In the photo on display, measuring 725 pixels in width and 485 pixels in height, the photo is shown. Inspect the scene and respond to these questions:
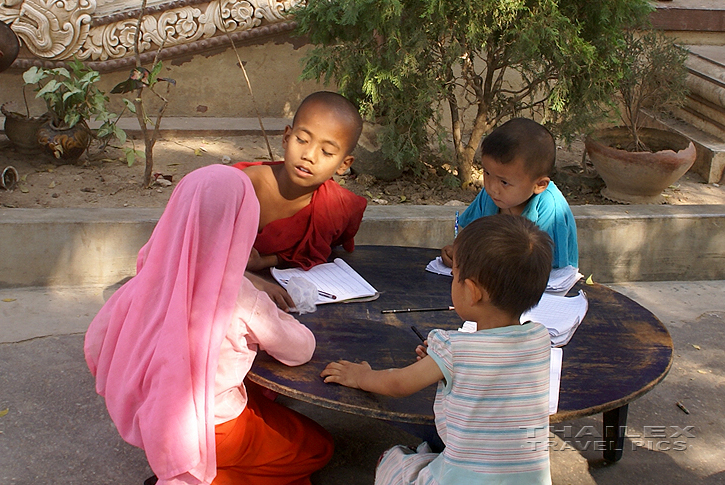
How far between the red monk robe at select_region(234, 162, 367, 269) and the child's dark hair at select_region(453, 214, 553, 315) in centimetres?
131

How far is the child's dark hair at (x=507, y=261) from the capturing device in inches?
69.2

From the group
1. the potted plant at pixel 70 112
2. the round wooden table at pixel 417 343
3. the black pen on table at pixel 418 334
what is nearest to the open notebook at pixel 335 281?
the round wooden table at pixel 417 343

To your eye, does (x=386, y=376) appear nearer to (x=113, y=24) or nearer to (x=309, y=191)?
(x=309, y=191)

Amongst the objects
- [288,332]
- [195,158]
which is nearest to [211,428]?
[288,332]

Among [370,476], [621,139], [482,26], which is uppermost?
[482,26]

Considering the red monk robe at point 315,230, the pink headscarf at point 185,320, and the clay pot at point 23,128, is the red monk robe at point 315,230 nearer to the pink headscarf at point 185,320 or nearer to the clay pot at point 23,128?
the pink headscarf at point 185,320

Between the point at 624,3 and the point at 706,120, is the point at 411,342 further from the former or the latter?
the point at 706,120

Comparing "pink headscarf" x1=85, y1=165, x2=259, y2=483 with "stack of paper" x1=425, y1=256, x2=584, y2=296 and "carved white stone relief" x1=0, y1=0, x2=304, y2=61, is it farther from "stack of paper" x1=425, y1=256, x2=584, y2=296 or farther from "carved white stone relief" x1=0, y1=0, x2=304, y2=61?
"carved white stone relief" x1=0, y1=0, x2=304, y2=61

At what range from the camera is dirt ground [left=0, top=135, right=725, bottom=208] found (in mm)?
4754

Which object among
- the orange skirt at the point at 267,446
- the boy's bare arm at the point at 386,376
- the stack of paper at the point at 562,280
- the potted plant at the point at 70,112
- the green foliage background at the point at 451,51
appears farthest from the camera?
the potted plant at the point at 70,112

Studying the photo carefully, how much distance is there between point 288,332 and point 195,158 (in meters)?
3.74

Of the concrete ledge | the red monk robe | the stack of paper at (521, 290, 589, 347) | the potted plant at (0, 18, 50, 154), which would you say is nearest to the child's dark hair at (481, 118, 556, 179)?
the stack of paper at (521, 290, 589, 347)

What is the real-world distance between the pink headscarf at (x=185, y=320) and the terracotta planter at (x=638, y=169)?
4.10 m

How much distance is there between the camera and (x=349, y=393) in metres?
2.03
